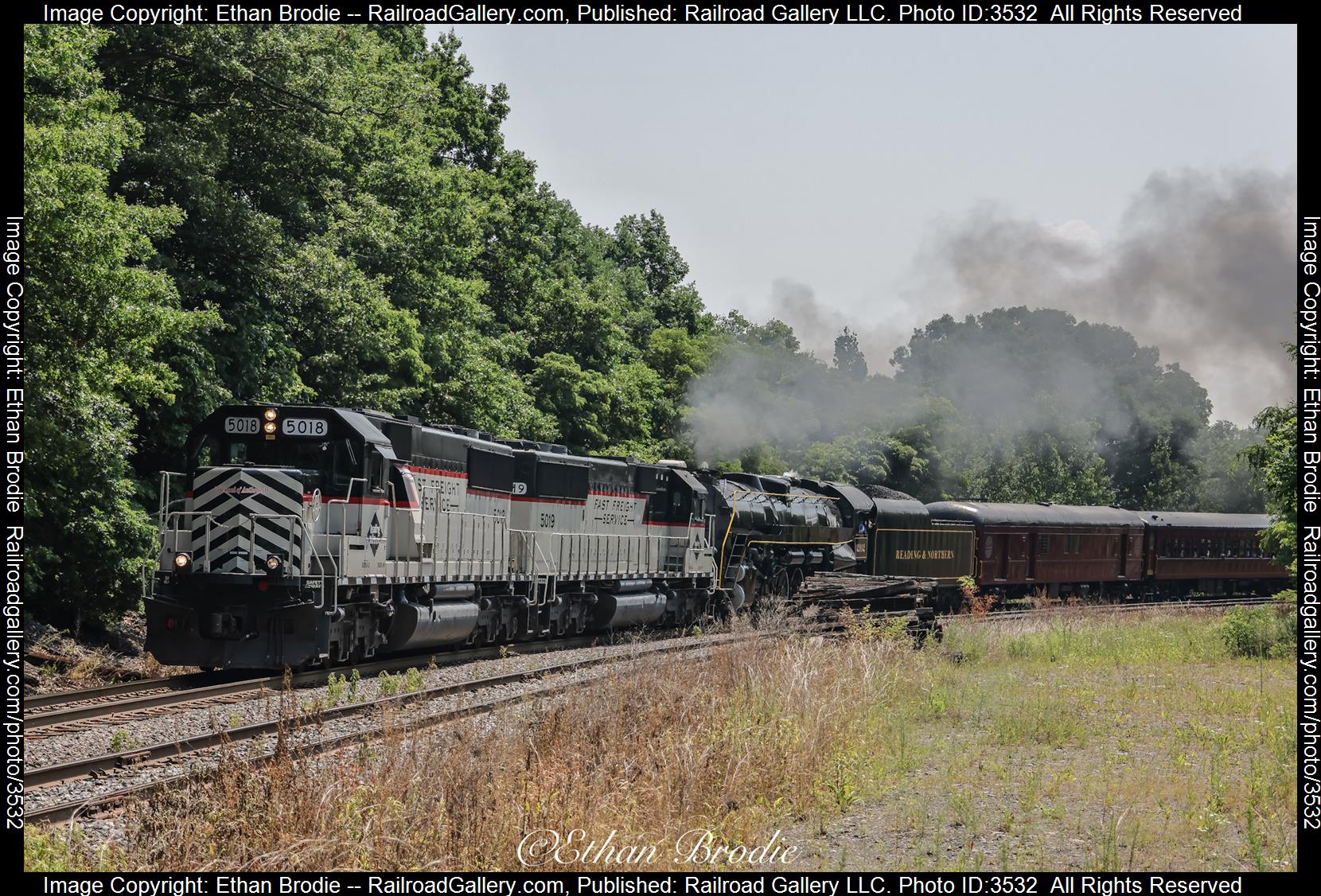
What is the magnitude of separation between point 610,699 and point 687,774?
9.27 feet

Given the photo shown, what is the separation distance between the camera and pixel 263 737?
37.2ft

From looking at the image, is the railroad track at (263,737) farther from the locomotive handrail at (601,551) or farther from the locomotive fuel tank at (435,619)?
the locomotive handrail at (601,551)

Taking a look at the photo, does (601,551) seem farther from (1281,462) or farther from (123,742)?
(123,742)

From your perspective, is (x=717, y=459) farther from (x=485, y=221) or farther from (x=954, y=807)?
(x=954, y=807)

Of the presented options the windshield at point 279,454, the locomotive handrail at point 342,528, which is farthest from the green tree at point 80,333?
the locomotive handrail at point 342,528

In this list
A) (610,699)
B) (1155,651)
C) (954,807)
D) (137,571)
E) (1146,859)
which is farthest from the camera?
(1155,651)

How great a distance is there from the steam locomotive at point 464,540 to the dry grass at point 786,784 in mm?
5089

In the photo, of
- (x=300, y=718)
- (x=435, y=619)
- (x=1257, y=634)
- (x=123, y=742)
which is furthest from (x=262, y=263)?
(x=1257, y=634)

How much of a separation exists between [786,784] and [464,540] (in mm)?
11291

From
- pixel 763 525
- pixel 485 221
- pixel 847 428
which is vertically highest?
pixel 485 221

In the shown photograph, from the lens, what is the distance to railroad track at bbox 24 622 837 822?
9.89 metres

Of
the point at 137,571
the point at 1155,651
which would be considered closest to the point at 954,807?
the point at 1155,651

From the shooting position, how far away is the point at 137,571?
69.7 feet

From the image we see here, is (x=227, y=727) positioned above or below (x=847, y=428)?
below
